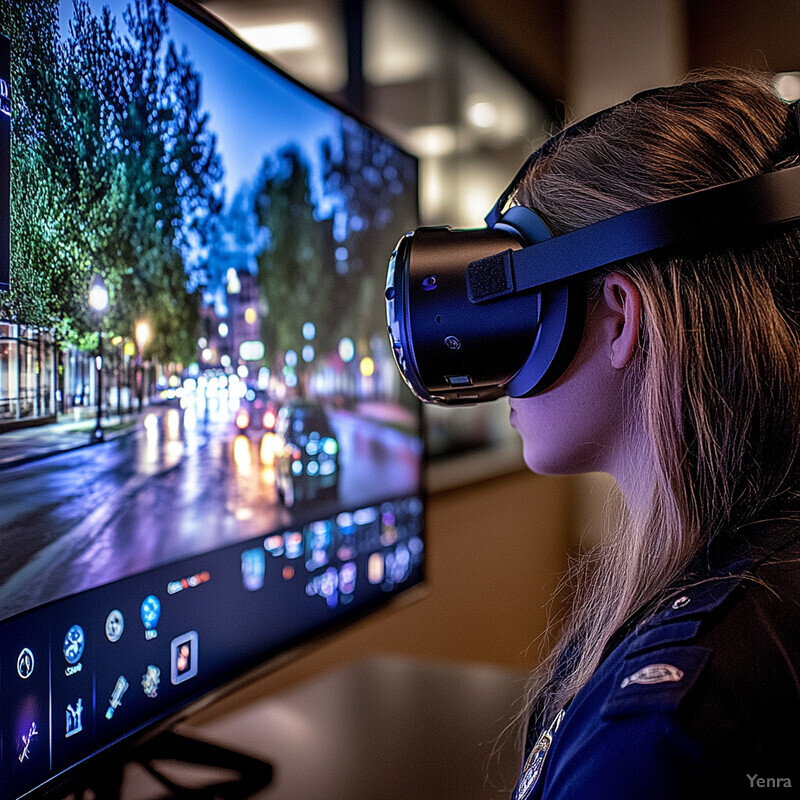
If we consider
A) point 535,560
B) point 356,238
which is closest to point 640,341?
point 356,238

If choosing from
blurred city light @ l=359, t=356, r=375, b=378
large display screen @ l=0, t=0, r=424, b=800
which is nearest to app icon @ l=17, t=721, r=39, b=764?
large display screen @ l=0, t=0, r=424, b=800

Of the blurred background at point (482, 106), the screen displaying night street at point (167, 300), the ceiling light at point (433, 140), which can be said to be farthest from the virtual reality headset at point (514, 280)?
the ceiling light at point (433, 140)

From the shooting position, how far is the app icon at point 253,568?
0.82 m

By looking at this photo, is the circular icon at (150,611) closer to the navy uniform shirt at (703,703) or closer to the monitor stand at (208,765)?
the monitor stand at (208,765)

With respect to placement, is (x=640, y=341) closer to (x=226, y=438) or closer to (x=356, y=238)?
(x=226, y=438)

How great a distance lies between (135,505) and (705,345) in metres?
0.50

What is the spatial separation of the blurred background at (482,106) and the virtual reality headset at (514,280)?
2.07 ft

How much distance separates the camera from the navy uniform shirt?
1.31ft

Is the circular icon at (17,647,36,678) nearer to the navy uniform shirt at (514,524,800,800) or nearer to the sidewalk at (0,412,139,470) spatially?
the sidewalk at (0,412,139,470)

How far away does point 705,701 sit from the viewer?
41cm

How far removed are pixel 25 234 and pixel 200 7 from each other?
0.32 meters

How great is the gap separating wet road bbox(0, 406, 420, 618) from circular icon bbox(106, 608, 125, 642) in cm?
3

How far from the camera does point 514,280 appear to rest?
24.9 inches

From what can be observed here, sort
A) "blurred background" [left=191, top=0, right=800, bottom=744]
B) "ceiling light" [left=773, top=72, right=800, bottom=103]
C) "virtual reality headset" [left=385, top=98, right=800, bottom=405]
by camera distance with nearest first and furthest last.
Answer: "virtual reality headset" [left=385, top=98, right=800, bottom=405] < "blurred background" [left=191, top=0, right=800, bottom=744] < "ceiling light" [left=773, top=72, right=800, bottom=103]
